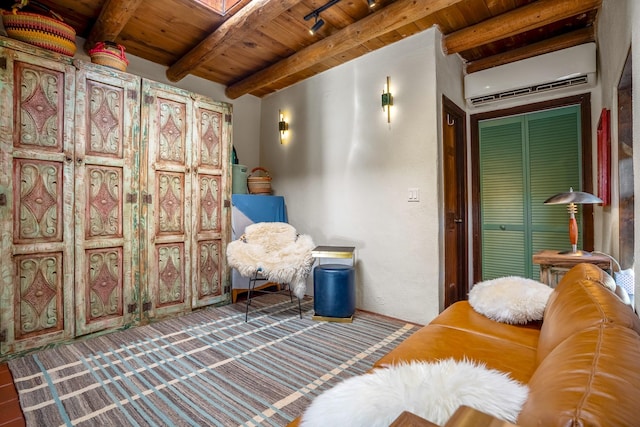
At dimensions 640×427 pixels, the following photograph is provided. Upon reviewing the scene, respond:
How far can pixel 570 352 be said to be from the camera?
69cm

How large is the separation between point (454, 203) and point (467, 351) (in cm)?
233

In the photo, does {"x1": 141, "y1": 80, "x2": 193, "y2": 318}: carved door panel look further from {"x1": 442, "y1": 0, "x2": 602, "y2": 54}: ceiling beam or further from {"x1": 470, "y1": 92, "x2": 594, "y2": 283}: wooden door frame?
{"x1": 470, "y1": 92, "x2": 594, "y2": 283}: wooden door frame

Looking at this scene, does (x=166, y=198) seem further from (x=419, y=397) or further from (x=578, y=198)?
(x=578, y=198)

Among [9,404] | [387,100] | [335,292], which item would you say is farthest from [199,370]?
[387,100]

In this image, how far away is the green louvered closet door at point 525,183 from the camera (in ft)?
10.1

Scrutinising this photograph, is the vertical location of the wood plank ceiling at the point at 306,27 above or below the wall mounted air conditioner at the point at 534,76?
above

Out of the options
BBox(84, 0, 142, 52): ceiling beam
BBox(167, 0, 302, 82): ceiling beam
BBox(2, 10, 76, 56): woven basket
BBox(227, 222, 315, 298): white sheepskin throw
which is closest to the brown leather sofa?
BBox(227, 222, 315, 298): white sheepskin throw

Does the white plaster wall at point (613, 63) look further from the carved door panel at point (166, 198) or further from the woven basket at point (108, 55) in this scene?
the woven basket at point (108, 55)

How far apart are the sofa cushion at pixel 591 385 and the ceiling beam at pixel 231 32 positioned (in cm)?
241

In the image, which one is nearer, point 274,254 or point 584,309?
point 584,309

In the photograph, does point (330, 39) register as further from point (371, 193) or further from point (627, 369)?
point (627, 369)

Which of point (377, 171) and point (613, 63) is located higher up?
point (613, 63)

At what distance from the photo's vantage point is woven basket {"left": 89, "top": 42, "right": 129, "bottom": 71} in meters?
2.54

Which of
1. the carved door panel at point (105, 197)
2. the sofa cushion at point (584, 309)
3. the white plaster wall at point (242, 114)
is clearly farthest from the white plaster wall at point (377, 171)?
the carved door panel at point (105, 197)
